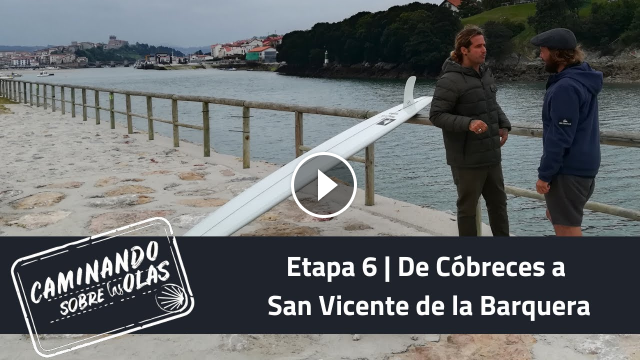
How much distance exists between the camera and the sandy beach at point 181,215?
2910 mm

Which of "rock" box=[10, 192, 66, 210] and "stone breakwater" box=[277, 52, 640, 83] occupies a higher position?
"stone breakwater" box=[277, 52, 640, 83]

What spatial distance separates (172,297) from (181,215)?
2379mm

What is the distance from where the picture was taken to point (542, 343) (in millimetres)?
2930

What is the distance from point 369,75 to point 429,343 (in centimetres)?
8309

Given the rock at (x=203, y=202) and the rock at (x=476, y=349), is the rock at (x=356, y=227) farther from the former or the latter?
the rock at (x=476, y=349)

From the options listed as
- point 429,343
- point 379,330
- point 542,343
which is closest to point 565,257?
point 542,343

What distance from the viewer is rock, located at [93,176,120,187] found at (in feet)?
22.2

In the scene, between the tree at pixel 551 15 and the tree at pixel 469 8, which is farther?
the tree at pixel 469 8

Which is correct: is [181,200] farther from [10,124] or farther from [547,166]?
[10,124]

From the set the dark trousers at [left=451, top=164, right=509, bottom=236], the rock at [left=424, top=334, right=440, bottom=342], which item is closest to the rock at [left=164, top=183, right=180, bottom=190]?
the dark trousers at [left=451, top=164, right=509, bottom=236]

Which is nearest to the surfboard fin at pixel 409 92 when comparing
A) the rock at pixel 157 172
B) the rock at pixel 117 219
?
the rock at pixel 117 219

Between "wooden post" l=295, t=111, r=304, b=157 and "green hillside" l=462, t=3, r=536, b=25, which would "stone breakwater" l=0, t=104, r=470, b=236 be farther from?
"green hillside" l=462, t=3, r=536, b=25

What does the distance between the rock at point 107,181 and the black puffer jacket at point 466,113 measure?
452 centimetres

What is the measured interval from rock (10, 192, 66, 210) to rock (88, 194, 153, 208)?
1.33ft
